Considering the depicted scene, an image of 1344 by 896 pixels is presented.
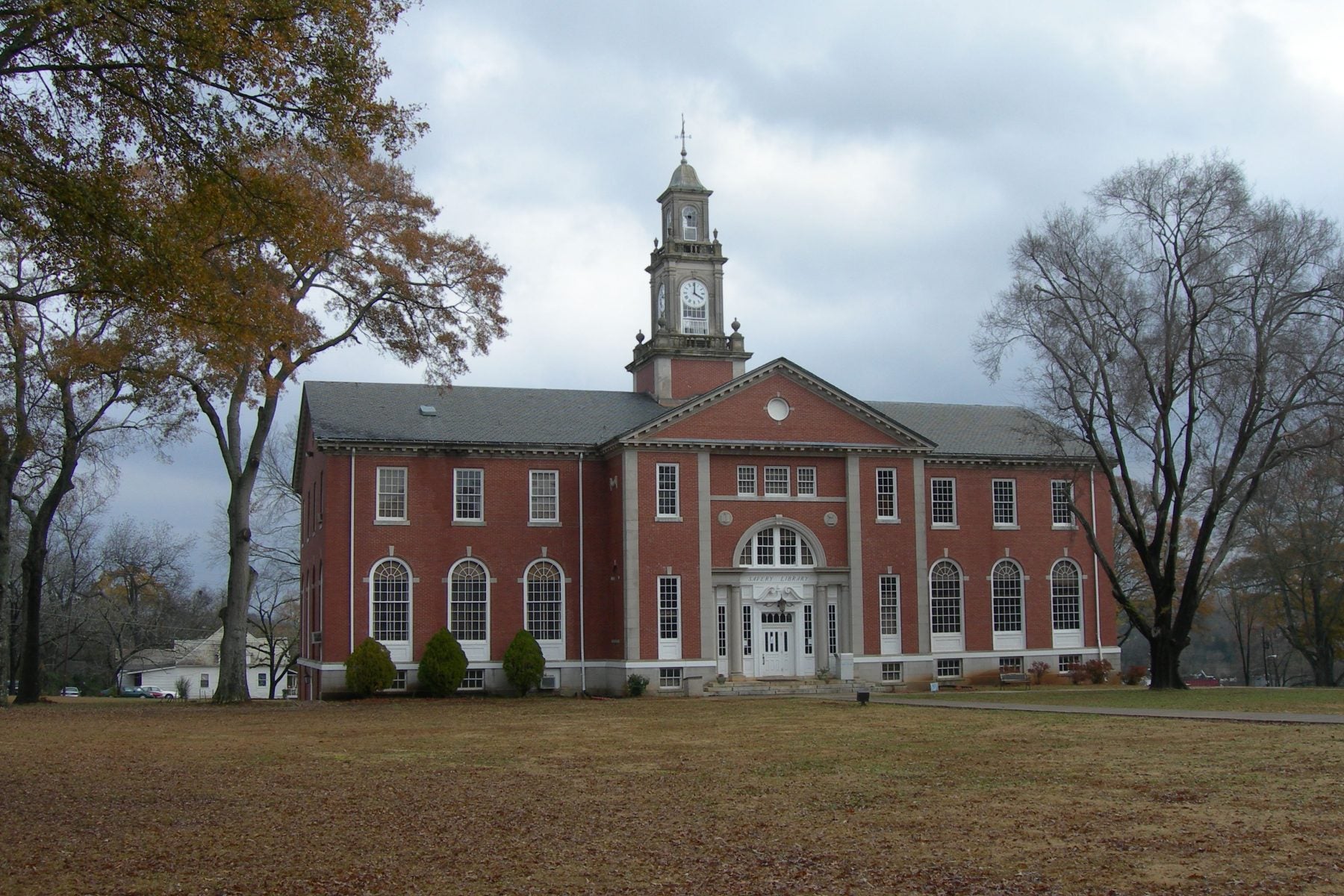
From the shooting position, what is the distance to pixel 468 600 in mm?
41156

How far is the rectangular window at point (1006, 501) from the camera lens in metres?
46.4

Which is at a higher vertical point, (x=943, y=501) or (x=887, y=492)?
(x=887, y=492)

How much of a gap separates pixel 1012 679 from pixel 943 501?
635 centimetres

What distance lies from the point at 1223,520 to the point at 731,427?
1994cm

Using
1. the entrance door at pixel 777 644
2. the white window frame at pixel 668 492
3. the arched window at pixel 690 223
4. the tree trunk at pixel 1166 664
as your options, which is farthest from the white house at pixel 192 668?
the tree trunk at pixel 1166 664

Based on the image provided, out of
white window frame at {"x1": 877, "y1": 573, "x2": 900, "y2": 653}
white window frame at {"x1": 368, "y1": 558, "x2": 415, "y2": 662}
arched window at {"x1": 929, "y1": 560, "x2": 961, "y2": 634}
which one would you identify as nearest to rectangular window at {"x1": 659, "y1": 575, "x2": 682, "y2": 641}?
white window frame at {"x1": 877, "y1": 573, "x2": 900, "y2": 653}

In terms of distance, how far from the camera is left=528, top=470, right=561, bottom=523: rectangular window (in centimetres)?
4209

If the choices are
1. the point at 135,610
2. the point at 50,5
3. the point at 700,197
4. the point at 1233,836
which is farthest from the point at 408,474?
the point at 135,610

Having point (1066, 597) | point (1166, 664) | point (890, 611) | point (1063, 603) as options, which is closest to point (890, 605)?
point (890, 611)

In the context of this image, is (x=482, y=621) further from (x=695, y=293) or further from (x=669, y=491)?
(x=695, y=293)

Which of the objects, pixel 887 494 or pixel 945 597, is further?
pixel 945 597

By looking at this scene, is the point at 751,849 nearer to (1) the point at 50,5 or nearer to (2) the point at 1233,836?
(2) the point at 1233,836

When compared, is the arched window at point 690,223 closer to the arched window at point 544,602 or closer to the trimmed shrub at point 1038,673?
the arched window at point 544,602

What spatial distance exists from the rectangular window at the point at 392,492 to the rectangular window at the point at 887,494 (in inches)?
593
